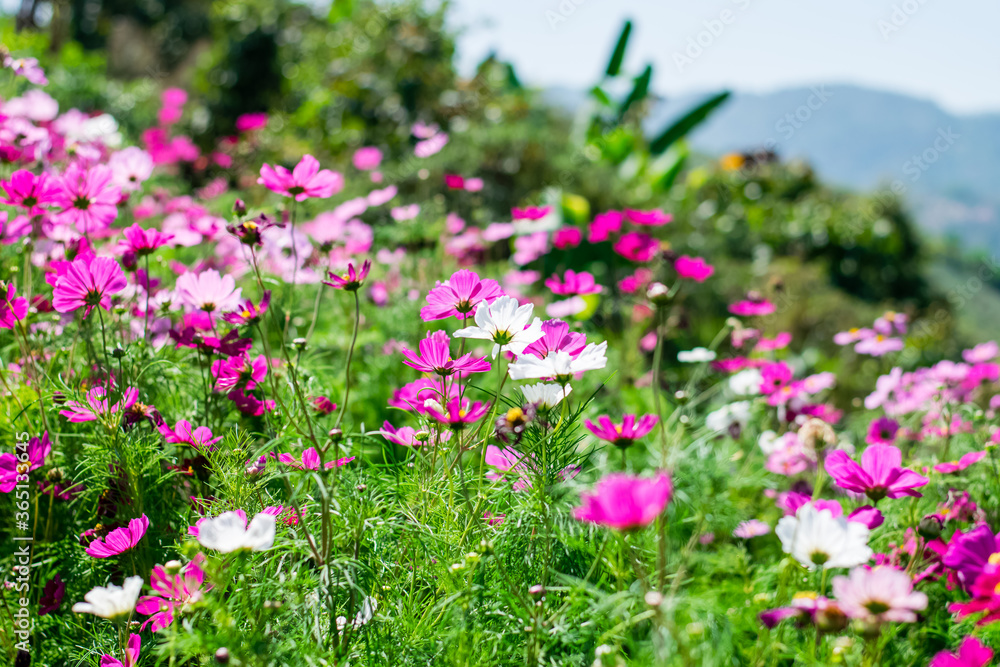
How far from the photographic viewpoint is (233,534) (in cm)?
65

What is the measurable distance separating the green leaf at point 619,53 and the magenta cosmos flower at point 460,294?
4.76 m

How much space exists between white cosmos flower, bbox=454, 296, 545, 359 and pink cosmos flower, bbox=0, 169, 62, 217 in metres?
0.88

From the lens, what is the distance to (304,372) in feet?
3.90

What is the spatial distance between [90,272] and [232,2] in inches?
233

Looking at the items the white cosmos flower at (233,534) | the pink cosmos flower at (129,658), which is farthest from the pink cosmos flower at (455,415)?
the pink cosmos flower at (129,658)

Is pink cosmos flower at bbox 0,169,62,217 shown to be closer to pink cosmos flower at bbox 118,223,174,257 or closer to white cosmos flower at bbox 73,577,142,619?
pink cosmos flower at bbox 118,223,174,257

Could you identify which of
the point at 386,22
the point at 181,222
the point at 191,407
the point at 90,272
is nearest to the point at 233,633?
the point at 90,272

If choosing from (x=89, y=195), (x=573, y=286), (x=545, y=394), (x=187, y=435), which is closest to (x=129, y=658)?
(x=187, y=435)

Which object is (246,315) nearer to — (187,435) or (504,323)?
(187,435)

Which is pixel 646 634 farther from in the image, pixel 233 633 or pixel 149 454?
pixel 149 454

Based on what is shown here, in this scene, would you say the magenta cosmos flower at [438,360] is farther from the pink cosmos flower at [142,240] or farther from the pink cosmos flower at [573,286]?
the pink cosmos flower at [573,286]

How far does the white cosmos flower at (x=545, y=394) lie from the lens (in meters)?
0.83

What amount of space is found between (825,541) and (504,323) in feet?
1.45

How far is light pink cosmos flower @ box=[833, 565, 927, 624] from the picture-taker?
569 mm
